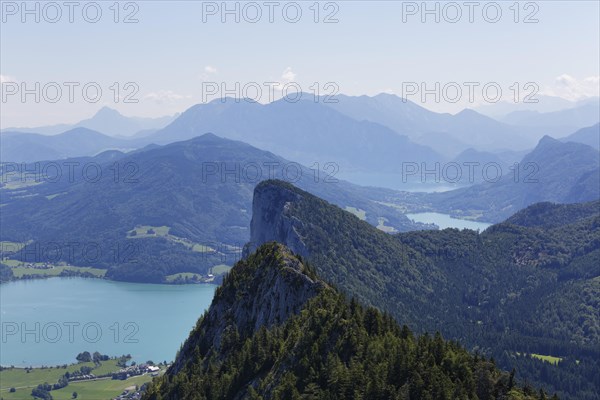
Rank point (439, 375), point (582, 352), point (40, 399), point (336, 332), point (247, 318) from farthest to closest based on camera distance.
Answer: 1. point (40, 399)
2. point (582, 352)
3. point (247, 318)
4. point (336, 332)
5. point (439, 375)

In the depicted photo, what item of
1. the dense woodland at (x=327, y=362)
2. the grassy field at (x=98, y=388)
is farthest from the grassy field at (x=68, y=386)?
the dense woodland at (x=327, y=362)

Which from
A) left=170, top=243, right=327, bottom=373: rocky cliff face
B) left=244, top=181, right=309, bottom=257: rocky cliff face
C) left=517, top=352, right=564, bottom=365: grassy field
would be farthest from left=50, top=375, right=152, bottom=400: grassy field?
left=517, top=352, right=564, bottom=365: grassy field

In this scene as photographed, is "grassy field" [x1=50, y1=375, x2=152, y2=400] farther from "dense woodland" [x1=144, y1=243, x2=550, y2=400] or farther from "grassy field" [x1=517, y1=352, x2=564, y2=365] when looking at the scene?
"grassy field" [x1=517, y1=352, x2=564, y2=365]

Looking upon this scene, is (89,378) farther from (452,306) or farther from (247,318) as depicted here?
(247,318)

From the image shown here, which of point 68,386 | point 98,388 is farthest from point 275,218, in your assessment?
point 68,386

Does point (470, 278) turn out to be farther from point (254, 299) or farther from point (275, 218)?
point (254, 299)

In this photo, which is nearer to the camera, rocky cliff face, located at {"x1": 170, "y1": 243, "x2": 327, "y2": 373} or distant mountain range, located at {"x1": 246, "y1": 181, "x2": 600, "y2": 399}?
rocky cliff face, located at {"x1": 170, "y1": 243, "x2": 327, "y2": 373}

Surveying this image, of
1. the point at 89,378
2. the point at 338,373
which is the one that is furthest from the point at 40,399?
the point at 338,373
